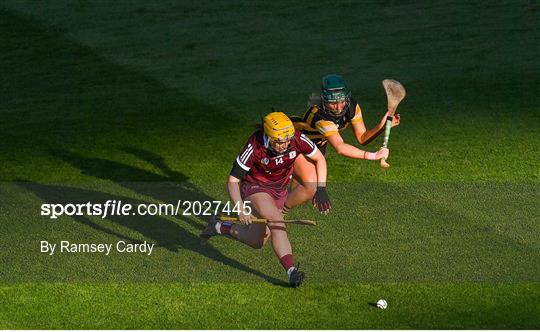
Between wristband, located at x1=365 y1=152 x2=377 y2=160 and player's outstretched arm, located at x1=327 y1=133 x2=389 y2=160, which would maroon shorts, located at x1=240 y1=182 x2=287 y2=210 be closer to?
player's outstretched arm, located at x1=327 y1=133 x2=389 y2=160

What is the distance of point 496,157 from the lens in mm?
25047

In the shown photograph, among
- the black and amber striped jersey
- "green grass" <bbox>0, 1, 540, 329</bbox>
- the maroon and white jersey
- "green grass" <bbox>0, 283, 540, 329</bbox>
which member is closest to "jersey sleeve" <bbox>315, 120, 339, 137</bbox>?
the black and amber striped jersey

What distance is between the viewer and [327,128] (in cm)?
2125

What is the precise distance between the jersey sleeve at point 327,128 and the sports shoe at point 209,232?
2.01 metres

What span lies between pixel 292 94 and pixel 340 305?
10893 millimetres

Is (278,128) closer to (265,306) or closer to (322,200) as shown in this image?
(322,200)

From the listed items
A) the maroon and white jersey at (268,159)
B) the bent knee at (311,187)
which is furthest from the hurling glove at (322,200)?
the bent knee at (311,187)

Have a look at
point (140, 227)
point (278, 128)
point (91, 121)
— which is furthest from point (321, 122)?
point (91, 121)

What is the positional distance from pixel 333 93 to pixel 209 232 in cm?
262

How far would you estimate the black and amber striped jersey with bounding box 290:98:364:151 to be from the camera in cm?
2130

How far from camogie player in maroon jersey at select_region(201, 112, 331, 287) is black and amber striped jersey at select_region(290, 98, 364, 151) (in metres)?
0.94

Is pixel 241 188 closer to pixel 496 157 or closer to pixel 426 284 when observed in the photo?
pixel 426 284

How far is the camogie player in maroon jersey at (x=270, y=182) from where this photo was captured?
1905 centimetres

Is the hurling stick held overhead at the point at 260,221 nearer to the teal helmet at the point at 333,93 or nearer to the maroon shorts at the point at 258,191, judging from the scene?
the maroon shorts at the point at 258,191
